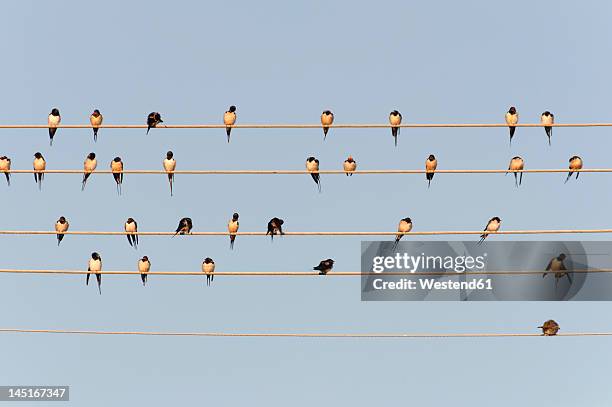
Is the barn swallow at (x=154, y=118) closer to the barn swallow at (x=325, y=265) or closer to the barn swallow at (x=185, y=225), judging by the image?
the barn swallow at (x=185, y=225)

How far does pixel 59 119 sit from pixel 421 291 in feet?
32.2

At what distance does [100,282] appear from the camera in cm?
2720

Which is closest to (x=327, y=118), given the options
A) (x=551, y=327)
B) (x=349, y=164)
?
(x=349, y=164)

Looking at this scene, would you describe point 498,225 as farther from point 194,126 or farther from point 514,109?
point 194,126

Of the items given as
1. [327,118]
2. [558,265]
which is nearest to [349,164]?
[327,118]

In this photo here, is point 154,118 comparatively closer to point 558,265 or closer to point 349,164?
point 349,164

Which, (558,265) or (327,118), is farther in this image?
(327,118)

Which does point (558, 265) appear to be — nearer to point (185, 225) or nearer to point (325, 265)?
point (325, 265)

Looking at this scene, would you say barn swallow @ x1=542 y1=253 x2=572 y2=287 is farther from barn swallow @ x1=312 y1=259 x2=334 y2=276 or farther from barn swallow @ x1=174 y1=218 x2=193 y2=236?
barn swallow @ x1=174 y1=218 x2=193 y2=236

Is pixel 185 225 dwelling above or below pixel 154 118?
below

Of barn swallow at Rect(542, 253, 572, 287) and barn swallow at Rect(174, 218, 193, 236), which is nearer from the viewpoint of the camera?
Result: barn swallow at Rect(542, 253, 572, 287)

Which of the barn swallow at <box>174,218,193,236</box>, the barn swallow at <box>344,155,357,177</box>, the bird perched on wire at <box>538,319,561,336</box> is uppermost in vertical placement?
the barn swallow at <box>344,155,357,177</box>

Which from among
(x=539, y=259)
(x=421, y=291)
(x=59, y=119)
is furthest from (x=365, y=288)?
(x=59, y=119)

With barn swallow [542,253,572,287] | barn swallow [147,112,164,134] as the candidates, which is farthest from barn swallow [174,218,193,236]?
barn swallow [542,253,572,287]
